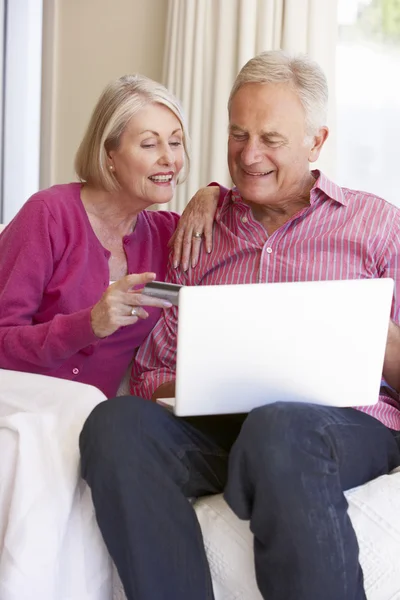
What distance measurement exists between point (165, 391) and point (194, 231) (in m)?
0.38

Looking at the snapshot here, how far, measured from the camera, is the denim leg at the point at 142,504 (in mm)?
1391

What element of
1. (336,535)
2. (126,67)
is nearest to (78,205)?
(336,535)

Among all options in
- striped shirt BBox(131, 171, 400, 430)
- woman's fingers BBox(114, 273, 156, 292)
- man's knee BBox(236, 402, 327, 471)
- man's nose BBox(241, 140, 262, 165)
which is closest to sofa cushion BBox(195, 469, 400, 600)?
man's knee BBox(236, 402, 327, 471)

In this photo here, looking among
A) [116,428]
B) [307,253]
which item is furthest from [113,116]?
[116,428]

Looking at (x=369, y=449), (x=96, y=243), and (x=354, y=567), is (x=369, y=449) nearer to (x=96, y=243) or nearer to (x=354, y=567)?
(x=354, y=567)

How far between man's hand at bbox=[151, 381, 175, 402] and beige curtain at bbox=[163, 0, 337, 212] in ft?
5.40

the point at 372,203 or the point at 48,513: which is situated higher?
the point at 372,203

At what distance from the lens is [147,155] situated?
6.50 feet

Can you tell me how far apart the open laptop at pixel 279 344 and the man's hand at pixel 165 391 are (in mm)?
393

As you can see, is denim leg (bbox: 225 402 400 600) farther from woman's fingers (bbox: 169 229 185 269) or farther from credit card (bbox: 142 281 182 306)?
woman's fingers (bbox: 169 229 185 269)

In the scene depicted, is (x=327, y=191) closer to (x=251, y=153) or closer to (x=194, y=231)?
(x=251, y=153)

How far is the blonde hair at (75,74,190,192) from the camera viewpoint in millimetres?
1969

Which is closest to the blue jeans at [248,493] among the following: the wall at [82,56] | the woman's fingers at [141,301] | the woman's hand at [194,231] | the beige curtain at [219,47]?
the woman's fingers at [141,301]

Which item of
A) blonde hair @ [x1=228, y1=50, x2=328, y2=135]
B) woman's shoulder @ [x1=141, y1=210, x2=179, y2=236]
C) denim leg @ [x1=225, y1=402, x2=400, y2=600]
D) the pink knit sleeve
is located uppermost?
blonde hair @ [x1=228, y1=50, x2=328, y2=135]
